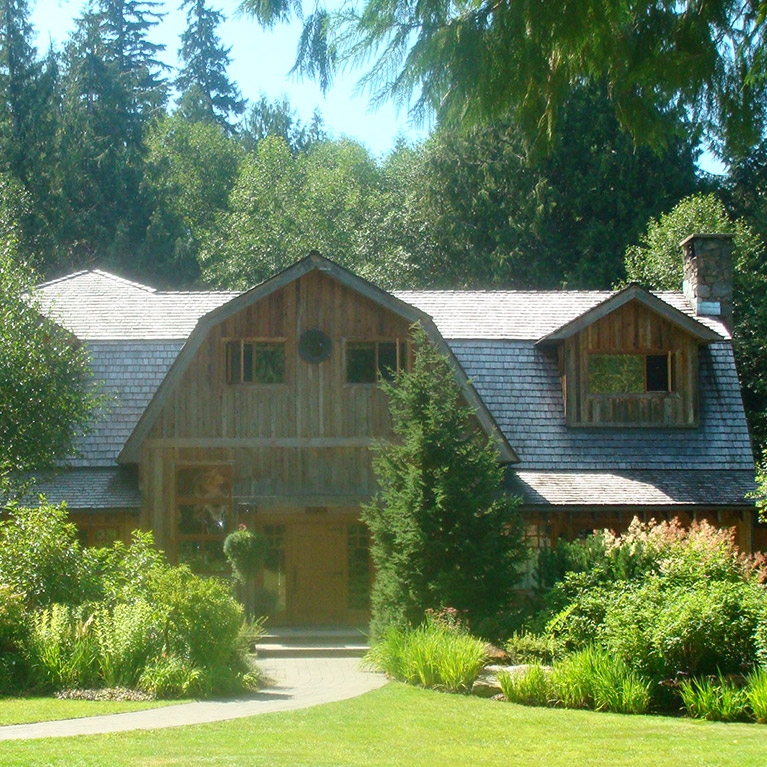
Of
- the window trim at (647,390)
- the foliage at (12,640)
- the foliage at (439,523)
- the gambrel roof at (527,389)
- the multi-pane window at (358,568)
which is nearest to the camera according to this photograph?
the foliage at (12,640)

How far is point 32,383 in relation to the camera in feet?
59.2

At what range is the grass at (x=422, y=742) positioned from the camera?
9203 millimetres

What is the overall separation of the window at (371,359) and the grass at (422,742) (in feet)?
33.5

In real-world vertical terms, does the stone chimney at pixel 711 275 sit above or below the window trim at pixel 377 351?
above

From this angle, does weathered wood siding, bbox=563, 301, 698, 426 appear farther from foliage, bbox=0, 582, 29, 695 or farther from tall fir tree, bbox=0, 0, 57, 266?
tall fir tree, bbox=0, 0, 57, 266

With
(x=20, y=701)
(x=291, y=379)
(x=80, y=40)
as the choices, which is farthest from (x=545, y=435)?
(x=80, y=40)

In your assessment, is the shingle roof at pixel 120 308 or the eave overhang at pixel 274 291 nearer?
the eave overhang at pixel 274 291

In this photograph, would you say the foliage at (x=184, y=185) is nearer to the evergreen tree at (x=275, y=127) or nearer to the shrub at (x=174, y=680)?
the evergreen tree at (x=275, y=127)

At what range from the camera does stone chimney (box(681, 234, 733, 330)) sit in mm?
25062

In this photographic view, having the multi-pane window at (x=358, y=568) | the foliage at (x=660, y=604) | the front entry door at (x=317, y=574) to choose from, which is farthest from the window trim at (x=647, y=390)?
the foliage at (x=660, y=604)

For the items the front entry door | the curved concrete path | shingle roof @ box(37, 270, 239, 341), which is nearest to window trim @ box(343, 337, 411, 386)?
the front entry door

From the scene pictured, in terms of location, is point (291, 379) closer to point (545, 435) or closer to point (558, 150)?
point (545, 435)

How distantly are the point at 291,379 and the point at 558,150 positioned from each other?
1936 cm

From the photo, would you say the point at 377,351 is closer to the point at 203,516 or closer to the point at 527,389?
the point at 527,389
